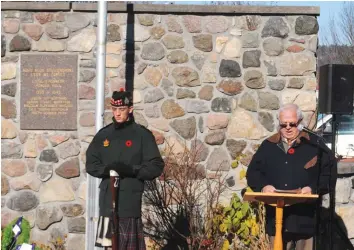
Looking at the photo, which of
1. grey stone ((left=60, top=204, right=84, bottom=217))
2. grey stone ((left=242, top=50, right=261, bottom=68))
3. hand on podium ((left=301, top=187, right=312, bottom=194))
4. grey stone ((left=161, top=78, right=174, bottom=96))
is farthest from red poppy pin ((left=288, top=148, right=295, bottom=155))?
grey stone ((left=60, top=204, right=84, bottom=217))

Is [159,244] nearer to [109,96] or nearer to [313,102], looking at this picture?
[109,96]

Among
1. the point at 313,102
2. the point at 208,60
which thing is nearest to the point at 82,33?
the point at 208,60

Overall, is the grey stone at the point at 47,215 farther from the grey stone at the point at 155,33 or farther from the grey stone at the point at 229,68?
the grey stone at the point at 229,68

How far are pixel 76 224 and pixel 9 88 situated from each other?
1.68m

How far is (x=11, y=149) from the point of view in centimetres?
930

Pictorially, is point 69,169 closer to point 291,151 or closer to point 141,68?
point 141,68

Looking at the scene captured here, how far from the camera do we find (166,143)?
9156 mm

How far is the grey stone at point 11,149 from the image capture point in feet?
30.5

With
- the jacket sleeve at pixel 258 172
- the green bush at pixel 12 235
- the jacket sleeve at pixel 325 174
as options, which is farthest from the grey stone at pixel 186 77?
the jacket sleeve at pixel 325 174

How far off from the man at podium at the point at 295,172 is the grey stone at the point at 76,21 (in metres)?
3.24

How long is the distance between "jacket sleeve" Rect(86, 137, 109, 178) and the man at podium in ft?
4.02

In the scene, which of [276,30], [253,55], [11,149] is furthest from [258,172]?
[11,149]

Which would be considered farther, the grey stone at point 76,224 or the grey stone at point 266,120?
the grey stone at point 76,224

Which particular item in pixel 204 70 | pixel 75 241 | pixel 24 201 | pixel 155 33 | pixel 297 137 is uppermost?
pixel 155 33
